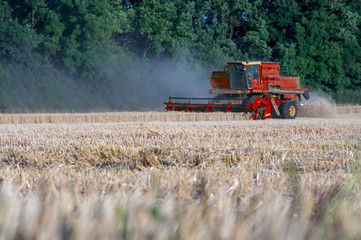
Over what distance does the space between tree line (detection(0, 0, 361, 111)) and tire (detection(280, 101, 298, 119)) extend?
1228cm

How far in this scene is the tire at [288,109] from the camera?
1859 centimetres

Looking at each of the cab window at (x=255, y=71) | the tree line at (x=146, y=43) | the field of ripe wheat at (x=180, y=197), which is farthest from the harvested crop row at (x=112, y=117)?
the field of ripe wheat at (x=180, y=197)

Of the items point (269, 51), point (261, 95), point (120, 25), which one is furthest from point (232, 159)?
point (269, 51)

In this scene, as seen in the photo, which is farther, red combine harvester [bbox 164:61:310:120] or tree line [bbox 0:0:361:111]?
tree line [bbox 0:0:361:111]

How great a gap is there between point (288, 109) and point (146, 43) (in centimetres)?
1459

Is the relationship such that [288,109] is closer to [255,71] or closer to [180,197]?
[255,71]

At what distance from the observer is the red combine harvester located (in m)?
18.2

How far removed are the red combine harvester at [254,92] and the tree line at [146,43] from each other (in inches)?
362

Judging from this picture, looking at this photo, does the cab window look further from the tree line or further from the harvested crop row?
the tree line

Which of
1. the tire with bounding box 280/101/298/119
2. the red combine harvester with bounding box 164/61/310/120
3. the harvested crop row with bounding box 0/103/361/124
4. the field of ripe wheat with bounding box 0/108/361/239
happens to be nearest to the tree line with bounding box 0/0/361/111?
the harvested crop row with bounding box 0/103/361/124

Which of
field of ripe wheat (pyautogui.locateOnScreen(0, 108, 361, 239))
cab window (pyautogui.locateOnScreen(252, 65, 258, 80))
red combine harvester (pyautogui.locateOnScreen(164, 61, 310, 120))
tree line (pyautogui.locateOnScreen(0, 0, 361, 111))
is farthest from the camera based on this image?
tree line (pyautogui.locateOnScreen(0, 0, 361, 111))

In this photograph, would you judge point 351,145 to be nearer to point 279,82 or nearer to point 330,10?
point 279,82

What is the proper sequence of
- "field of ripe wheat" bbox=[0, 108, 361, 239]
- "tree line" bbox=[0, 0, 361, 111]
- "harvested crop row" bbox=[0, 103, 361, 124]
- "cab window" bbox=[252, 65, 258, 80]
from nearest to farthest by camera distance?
"field of ripe wheat" bbox=[0, 108, 361, 239] → "harvested crop row" bbox=[0, 103, 361, 124] → "cab window" bbox=[252, 65, 258, 80] → "tree line" bbox=[0, 0, 361, 111]

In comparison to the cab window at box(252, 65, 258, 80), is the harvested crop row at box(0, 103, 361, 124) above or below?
below
